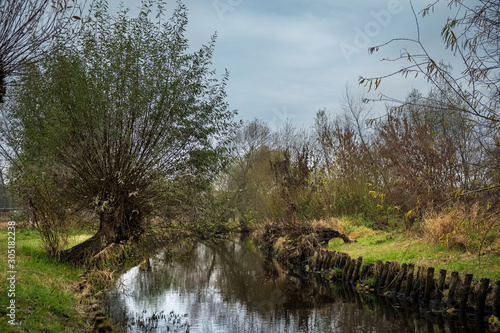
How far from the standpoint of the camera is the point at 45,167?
10.4 meters

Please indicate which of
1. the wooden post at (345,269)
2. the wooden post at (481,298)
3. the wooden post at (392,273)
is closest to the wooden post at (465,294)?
the wooden post at (481,298)

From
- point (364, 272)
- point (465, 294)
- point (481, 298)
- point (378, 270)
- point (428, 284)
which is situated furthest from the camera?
point (364, 272)

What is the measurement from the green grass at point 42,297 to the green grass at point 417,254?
570 cm

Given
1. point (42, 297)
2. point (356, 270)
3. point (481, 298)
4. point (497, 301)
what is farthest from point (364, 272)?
point (42, 297)

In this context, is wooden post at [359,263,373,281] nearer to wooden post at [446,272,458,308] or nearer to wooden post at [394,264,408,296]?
wooden post at [394,264,408,296]

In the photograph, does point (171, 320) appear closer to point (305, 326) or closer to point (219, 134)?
point (305, 326)

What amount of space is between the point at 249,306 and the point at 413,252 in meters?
4.45

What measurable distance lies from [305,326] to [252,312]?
1588 millimetres

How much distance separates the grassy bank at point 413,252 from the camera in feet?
29.7

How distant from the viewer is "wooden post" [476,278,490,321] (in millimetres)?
7812

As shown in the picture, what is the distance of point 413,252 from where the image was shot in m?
11.4

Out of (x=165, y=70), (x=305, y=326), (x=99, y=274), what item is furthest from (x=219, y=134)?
(x=305, y=326)

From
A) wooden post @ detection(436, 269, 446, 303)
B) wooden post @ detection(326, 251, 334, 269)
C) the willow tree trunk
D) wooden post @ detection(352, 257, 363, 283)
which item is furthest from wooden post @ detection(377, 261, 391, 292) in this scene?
the willow tree trunk

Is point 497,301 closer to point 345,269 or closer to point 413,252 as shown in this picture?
point 413,252
